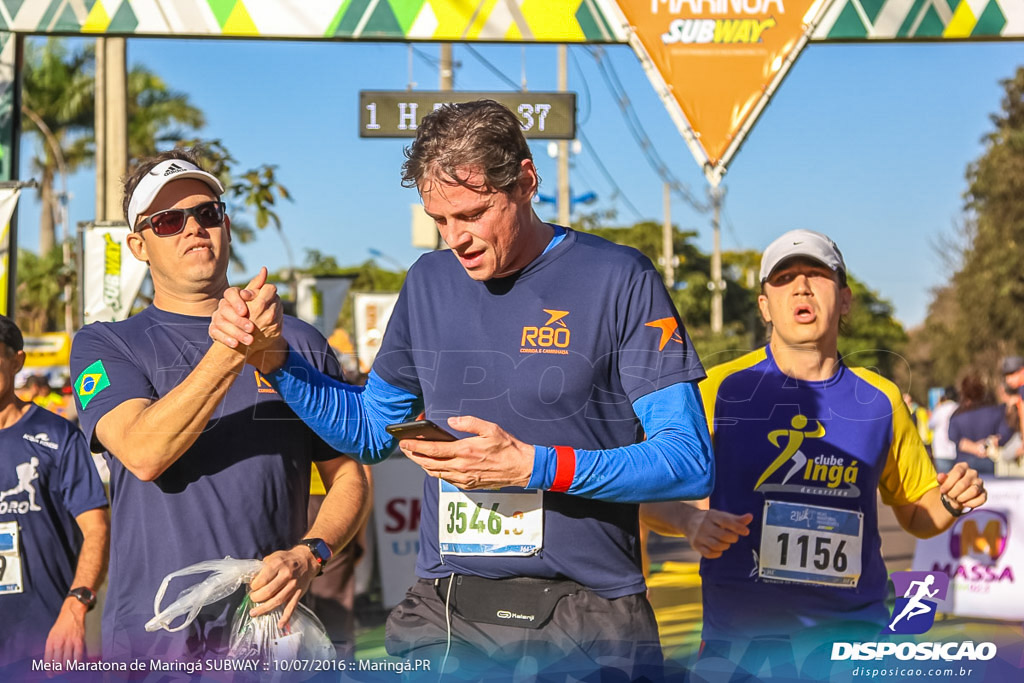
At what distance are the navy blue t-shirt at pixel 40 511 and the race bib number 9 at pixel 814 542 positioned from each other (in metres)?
2.19

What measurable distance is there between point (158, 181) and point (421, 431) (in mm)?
1357

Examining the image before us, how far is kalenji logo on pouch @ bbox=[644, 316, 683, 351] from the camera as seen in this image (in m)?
2.60

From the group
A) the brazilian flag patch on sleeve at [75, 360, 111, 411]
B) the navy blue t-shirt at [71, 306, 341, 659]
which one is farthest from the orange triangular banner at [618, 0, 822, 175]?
the brazilian flag patch on sleeve at [75, 360, 111, 411]

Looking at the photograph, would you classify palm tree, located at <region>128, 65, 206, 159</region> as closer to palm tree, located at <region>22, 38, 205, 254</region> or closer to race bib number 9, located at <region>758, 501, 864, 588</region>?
palm tree, located at <region>22, 38, 205, 254</region>

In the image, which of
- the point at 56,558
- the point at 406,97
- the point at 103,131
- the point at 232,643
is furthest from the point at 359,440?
the point at 103,131

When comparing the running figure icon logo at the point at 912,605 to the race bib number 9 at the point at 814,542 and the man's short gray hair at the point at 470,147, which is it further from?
the man's short gray hair at the point at 470,147

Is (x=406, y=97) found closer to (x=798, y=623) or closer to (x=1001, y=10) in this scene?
(x=1001, y=10)

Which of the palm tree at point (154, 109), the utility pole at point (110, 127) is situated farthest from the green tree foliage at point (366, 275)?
the utility pole at point (110, 127)

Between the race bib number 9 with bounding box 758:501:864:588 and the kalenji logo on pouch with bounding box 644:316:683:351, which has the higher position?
the kalenji logo on pouch with bounding box 644:316:683:351

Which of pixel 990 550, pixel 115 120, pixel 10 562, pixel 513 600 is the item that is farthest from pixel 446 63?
pixel 513 600

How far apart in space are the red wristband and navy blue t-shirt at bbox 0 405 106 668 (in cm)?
191

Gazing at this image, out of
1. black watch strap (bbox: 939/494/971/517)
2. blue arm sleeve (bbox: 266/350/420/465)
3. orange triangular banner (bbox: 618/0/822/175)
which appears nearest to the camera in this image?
blue arm sleeve (bbox: 266/350/420/465)

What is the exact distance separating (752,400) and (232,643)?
1.86 meters

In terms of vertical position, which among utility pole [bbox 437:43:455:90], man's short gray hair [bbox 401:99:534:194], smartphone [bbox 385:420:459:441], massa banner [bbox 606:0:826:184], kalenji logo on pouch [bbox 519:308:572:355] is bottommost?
smartphone [bbox 385:420:459:441]
